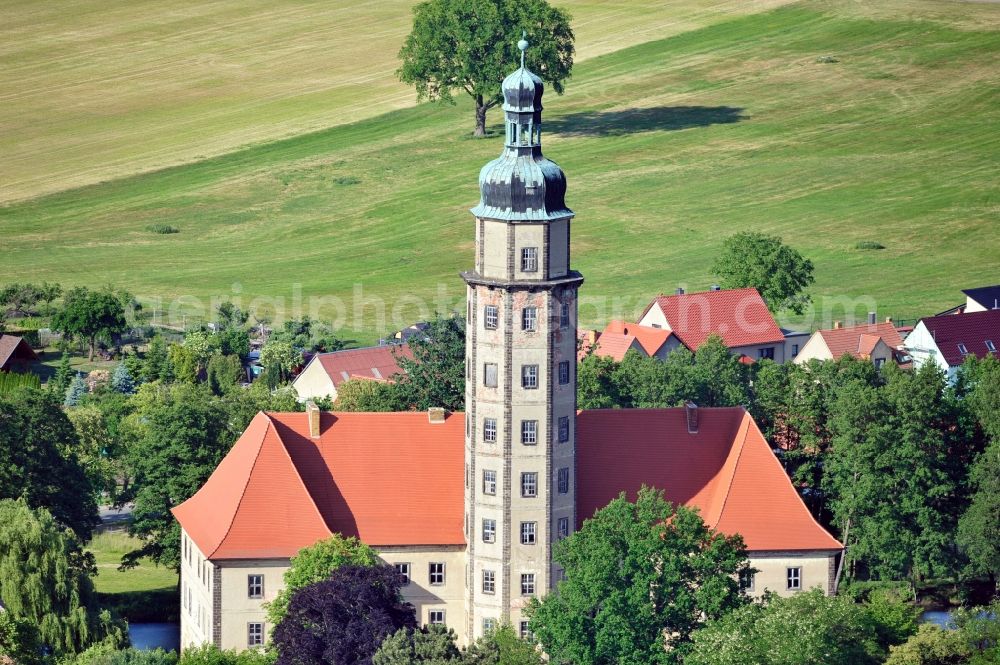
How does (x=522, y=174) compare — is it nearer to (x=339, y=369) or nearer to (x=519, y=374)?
(x=519, y=374)

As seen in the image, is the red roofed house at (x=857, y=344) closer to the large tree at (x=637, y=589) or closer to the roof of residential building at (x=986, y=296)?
the roof of residential building at (x=986, y=296)

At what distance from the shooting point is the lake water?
390 feet

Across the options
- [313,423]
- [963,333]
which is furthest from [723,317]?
[313,423]

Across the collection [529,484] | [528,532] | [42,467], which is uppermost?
[42,467]

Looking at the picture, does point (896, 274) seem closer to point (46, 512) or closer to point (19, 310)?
point (19, 310)

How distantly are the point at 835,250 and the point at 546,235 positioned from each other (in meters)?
97.5

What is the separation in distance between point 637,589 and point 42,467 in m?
35.3

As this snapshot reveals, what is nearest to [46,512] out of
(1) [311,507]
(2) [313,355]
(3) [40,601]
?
(3) [40,601]

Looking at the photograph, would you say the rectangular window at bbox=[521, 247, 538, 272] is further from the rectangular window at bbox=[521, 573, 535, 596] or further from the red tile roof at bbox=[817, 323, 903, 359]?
the red tile roof at bbox=[817, 323, 903, 359]

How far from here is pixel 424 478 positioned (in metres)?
113

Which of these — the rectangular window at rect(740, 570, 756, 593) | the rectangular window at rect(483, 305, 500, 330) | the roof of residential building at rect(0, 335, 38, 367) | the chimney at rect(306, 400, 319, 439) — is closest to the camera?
the rectangular window at rect(740, 570, 756, 593)

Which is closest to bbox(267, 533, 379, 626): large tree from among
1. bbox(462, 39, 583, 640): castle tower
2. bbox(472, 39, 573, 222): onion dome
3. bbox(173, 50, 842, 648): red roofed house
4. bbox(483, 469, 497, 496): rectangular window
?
bbox(173, 50, 842, 648): red roofed house

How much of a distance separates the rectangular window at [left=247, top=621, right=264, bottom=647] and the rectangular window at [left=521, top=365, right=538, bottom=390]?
16.1 metres

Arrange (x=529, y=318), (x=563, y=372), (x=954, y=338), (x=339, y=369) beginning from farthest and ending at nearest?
1. (x=954, y=338)
2. (x=339, y=369)
3. (x=563, y=372)
4. (x=529, y=318)
